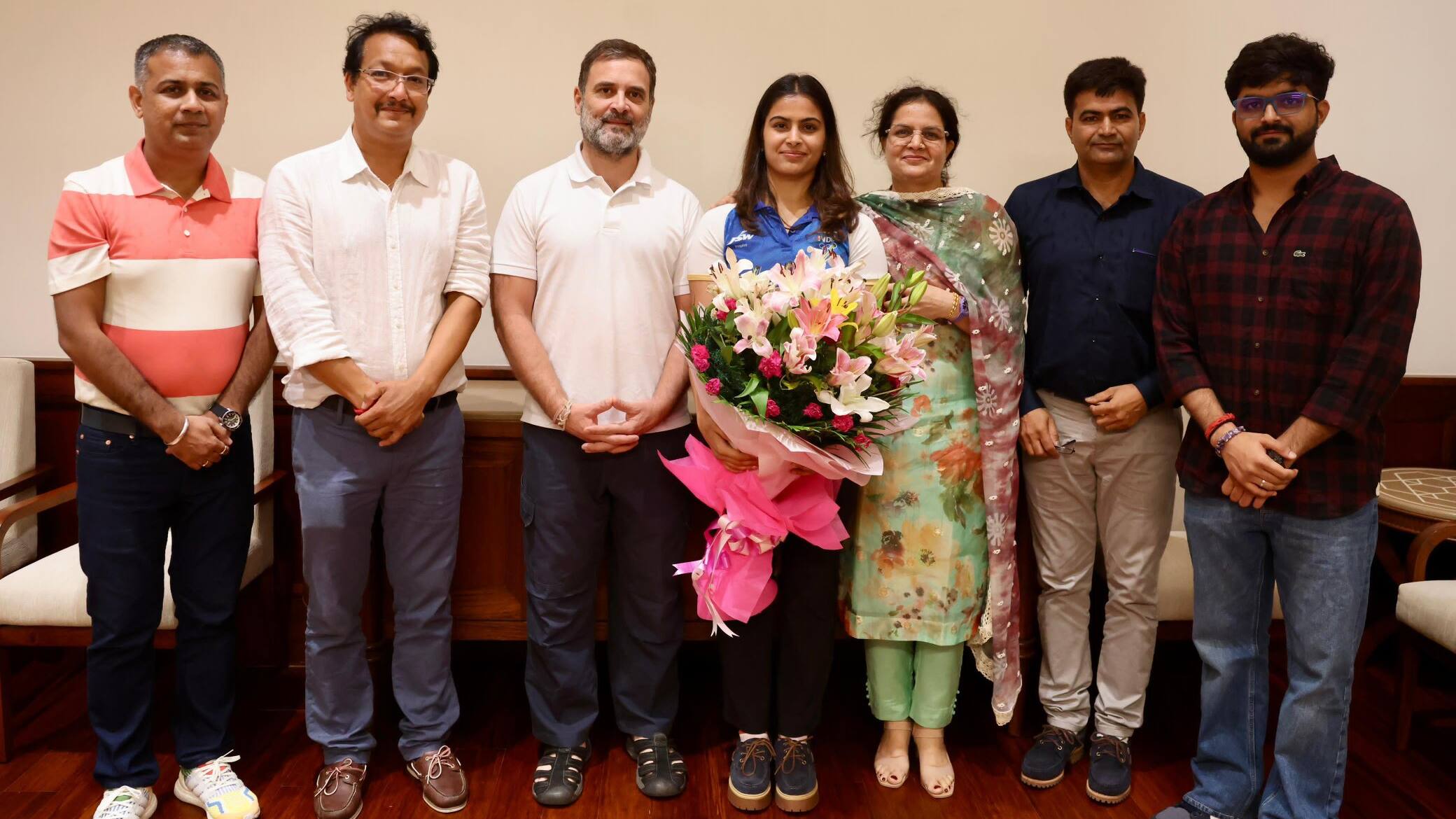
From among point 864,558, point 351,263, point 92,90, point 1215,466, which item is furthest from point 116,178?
point 1215,466

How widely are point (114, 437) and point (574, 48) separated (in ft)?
5.85

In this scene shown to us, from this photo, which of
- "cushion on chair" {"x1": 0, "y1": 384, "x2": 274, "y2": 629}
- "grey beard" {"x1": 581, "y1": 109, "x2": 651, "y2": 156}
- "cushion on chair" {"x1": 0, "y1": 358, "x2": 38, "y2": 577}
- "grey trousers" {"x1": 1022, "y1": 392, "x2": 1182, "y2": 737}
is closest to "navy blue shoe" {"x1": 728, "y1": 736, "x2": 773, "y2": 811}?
"grey trousers" {"x1": 1022, "y1": 392, "x2": 1182, "y2": 737}

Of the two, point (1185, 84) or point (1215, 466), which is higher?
point (1185, 84)

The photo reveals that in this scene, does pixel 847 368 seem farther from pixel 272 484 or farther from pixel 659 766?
pixel 272 484

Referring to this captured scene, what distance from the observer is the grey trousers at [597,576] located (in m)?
2.47

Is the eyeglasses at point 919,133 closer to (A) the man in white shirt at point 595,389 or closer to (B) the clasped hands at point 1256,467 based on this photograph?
(A) the man in white shirt at point 595,389

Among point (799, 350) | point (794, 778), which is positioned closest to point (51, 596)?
point (794, 778)

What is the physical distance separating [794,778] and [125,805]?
61.7 inches

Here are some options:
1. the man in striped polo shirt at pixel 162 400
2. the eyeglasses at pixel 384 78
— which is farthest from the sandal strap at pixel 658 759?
the eyeglasses at pixel 384 78

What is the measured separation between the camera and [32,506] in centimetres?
269

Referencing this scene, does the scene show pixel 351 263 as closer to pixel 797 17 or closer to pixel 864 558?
pixel 864 558

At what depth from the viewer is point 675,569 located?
2.54m

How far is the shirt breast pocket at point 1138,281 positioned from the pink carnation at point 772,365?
3.22 feet

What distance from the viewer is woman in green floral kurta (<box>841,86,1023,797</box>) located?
2.44 metres
